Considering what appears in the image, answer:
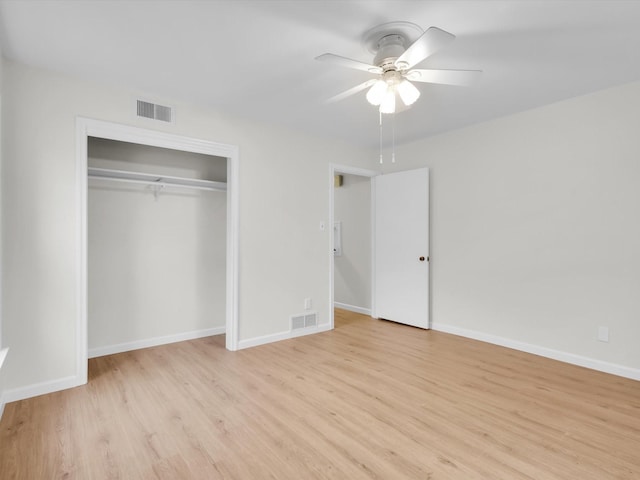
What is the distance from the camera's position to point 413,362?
10.9ft

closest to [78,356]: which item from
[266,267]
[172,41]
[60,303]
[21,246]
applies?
[60,303]

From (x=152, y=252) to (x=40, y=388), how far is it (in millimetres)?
1579

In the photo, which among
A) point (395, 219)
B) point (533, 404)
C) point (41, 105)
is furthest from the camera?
point (395, 219)

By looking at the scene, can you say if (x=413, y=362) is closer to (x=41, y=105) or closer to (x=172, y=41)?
(x=172, y=41)

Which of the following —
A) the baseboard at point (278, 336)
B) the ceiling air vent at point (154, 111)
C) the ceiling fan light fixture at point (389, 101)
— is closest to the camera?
the ceiling fan light fixture at point (389, 101)

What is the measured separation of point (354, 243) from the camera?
568 cm

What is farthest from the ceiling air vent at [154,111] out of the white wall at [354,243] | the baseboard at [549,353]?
the baseboard at [549,353]

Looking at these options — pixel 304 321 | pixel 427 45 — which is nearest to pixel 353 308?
pixel 304 321

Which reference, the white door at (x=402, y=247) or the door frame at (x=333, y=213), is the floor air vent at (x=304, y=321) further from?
the white door at (x=402, y=247)

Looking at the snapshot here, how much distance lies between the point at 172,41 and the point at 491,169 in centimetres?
341

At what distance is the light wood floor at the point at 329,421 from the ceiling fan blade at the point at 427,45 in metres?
2.24

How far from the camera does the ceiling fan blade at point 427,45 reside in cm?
178

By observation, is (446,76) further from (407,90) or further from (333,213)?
(333,213)

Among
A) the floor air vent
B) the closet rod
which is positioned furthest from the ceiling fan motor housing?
the floor air vent
